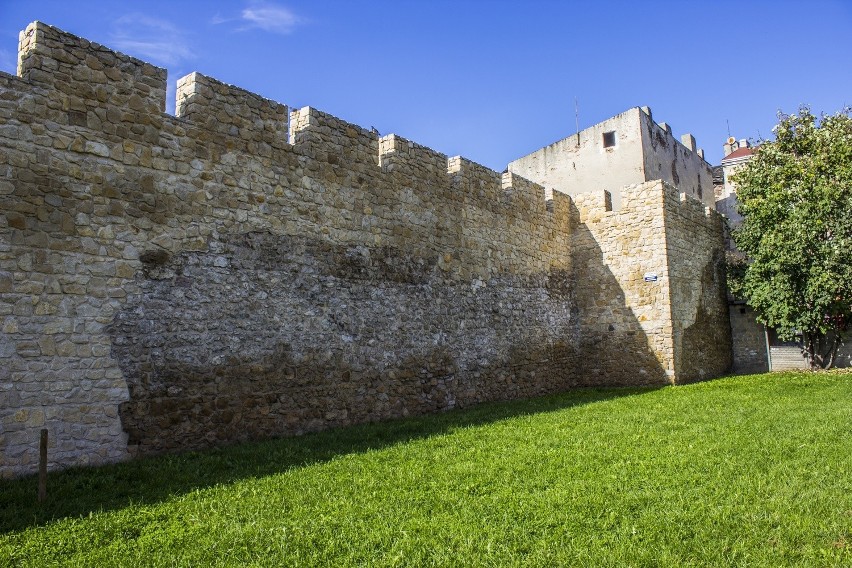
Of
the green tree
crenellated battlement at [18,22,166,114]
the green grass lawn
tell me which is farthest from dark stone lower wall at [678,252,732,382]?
crenellated battlement at [18,22,166,114]

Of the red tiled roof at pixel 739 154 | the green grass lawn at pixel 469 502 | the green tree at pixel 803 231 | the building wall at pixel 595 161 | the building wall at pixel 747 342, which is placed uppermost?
the red tiled roof at pixel 739 154

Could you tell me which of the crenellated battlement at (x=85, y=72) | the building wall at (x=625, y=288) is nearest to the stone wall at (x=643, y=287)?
the building wall at (x=625, y=288)

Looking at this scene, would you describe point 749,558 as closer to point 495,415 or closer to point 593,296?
point 495,415

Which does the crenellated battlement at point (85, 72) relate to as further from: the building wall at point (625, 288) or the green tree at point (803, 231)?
the green tree at point (803, 231)

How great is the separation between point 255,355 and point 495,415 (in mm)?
3772

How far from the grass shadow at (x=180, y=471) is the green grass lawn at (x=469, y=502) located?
23 millimetres

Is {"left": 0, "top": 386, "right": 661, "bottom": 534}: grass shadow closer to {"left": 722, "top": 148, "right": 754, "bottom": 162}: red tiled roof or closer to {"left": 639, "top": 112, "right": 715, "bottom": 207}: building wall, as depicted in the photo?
{"left": 639, "top": 112, "right": 715, "bottom": 207}: building wall

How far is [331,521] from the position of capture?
4391 mm

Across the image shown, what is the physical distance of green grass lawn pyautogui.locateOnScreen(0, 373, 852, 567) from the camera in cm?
380

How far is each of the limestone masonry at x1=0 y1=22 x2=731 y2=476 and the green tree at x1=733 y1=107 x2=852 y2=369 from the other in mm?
3617

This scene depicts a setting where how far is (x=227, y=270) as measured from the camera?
7.52 meters

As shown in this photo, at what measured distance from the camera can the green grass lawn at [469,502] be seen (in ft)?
12.5

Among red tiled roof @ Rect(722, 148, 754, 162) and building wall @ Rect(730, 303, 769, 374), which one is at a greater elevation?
red tiled roof @ Rect(722, 148, 754, 162)

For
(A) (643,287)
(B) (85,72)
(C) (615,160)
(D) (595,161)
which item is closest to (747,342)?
(A) (643,287)
